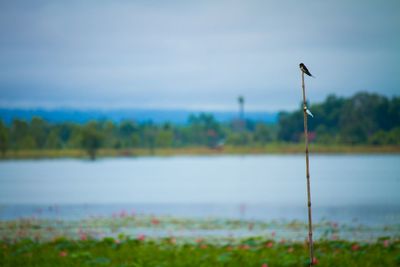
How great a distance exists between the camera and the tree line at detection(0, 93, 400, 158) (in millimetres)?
91125

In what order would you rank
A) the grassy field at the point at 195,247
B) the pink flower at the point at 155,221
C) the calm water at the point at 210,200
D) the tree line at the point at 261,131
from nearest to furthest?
1. the grassy field at the point at 195,247
2. the pink flower at the point at 155,221
3. the calm water at the point at 210,200
4. the tree line at the point at 261,131

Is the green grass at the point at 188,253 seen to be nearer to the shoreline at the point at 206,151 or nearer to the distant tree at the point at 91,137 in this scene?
the distant tree at the point at 91,137

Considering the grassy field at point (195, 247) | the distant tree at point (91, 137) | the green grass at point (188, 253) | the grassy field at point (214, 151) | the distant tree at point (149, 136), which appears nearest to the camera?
the green grass at point (188, 253)

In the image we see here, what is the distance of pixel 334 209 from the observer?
25812mm

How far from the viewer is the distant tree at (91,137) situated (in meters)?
77.6

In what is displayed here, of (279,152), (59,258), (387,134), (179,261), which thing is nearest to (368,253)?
(179,261)

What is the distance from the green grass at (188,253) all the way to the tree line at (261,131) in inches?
2592

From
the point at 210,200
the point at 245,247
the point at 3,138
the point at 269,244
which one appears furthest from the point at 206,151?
the point at 245,247

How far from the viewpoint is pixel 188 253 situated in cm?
1180

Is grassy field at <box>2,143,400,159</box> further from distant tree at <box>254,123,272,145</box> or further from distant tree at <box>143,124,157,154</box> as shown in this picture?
distant tree at <box>143,124,157,154</box>

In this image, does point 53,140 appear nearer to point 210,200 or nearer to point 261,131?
point 261,131

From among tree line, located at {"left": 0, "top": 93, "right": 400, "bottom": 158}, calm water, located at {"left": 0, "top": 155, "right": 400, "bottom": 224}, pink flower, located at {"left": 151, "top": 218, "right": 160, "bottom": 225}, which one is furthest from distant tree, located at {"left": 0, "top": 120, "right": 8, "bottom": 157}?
pink flower, located at {"left": 151, "top": 218, "right": 160, "bottom": 225}

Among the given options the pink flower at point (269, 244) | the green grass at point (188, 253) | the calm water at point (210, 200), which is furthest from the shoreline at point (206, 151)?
the green grass at point (188, 253)

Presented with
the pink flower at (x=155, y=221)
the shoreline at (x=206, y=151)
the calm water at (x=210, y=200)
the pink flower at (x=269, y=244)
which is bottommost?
the calm water at (x=210, y=200)
